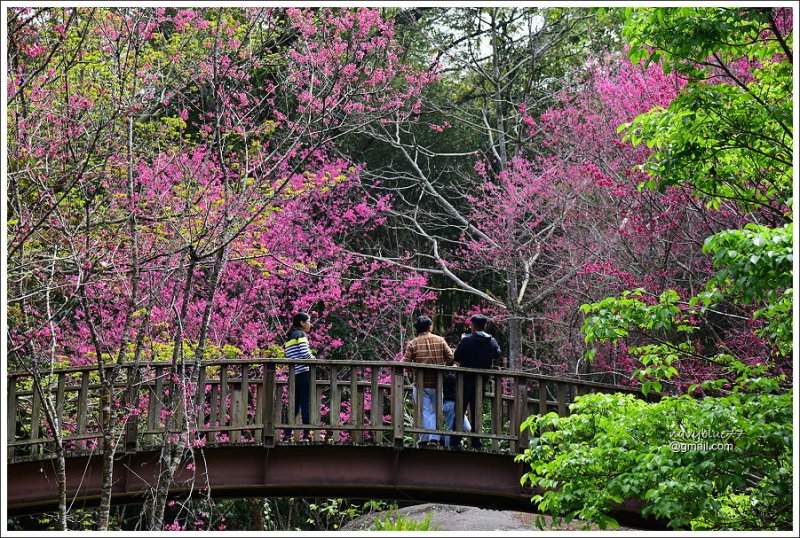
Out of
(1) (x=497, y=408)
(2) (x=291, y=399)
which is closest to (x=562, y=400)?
(1) (x=497, y=408)

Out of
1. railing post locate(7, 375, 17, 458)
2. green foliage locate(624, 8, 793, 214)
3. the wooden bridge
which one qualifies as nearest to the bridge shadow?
the wooden bridge

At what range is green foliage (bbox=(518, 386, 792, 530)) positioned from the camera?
5457 mm

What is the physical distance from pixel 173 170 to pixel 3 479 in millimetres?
6987

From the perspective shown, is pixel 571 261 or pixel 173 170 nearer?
pixel 173 170

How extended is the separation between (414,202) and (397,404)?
29.7 ft

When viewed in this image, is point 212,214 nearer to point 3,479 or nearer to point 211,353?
point 211,353

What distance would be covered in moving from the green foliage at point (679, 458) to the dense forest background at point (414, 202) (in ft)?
0.11

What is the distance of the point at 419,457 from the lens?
366 inches

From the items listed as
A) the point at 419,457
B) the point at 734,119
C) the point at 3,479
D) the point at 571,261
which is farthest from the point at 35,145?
the point at 571,261

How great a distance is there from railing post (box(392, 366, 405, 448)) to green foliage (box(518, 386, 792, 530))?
9.04ft

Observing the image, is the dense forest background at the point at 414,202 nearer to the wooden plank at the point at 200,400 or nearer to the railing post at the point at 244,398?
the wooden plank at the point at 200,400

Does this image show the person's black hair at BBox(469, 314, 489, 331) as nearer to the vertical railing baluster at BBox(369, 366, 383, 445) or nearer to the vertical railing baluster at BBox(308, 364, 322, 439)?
the vertical railing baluster at BBox(369, 366, 383, 445)

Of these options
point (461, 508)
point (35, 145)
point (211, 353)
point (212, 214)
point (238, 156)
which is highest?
point (238, 156)

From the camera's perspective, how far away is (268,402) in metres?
8.96
